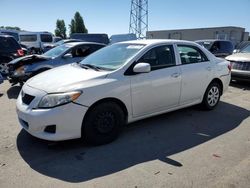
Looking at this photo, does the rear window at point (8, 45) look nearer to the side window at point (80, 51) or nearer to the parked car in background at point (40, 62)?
the parked car in background at point (40, 62)

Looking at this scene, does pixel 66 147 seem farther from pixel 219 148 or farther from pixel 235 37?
pixel 235 37

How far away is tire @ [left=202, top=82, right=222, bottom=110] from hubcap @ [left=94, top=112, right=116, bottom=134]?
8.68 feet

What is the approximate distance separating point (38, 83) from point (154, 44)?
7.21 feet

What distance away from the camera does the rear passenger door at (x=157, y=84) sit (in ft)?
14.0

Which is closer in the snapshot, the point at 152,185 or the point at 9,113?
the point at 152,185

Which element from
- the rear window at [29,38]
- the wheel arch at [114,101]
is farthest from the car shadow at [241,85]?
the rear window at [29,38]

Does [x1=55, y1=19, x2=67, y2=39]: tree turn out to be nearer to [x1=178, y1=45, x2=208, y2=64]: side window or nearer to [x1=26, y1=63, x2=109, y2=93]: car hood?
[x1=178, y1=45, x2=208, y2=64]: side window

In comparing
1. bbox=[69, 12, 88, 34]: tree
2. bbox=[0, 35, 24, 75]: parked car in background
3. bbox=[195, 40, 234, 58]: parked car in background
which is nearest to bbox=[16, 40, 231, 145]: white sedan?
bbox=[0, 35, 24, 75]: parked car in background

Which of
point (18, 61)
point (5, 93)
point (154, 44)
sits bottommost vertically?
point (5, 93)

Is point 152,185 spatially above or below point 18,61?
below

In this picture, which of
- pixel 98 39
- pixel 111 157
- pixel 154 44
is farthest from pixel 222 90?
pixel 98 39

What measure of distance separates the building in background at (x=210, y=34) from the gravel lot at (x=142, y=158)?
34.7 m

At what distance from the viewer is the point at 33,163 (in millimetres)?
3418

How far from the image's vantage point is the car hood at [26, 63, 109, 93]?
12.0ft
